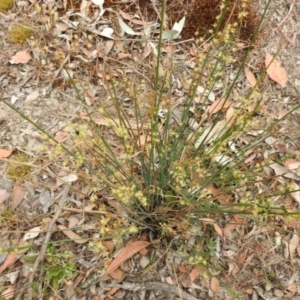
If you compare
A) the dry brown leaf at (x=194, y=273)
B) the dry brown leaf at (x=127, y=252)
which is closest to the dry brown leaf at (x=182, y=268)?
the dry brown leaf at (x=194, y=273)

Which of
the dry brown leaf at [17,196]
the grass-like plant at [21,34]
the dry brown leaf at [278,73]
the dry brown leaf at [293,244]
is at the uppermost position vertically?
the dry brown leaf at [278,73]

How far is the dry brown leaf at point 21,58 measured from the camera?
6.28ft

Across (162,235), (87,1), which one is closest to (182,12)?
(87,1)

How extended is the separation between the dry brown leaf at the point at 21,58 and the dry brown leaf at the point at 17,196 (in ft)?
2.11

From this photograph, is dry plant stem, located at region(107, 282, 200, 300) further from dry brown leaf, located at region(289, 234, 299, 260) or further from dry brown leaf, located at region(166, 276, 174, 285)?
dry brown leaf, located at region(289, 234, 299, 260)

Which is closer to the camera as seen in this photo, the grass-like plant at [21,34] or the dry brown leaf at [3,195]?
the dry brown leaf at [3,195]

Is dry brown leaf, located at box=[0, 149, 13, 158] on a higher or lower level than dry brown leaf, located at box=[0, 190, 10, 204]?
higher

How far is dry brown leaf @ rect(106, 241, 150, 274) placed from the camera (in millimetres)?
1495

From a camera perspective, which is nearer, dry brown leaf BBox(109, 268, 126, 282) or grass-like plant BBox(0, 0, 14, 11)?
dry brown leaf BBox(109, 268, 126, 282)

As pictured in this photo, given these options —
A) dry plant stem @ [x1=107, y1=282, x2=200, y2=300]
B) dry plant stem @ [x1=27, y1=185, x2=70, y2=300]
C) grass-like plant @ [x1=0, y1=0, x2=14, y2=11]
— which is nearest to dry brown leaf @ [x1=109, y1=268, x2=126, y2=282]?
dry plant stem @ [x1=107, y1=282, x2=200, y2=300]

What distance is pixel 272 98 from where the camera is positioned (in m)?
1.91

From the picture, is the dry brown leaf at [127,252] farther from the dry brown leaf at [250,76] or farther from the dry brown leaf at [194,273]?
the dry brown leaf at [250,76]

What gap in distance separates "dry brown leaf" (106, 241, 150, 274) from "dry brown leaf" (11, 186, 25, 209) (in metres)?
0.49

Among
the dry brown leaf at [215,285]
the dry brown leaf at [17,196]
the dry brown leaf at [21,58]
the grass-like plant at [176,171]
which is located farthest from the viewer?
the dry brown leaf at [21,58]
